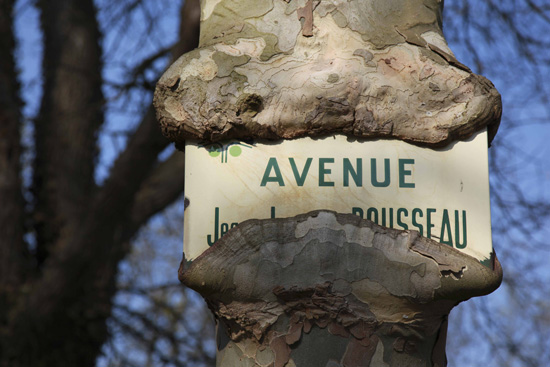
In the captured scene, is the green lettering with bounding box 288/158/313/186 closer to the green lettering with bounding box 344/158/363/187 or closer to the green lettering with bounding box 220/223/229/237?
the green lettering with bounding box 344/158/363/187

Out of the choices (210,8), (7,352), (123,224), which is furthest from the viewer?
(123,224)

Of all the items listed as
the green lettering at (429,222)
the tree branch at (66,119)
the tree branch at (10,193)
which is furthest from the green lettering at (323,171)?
the tree branch at (66,119)

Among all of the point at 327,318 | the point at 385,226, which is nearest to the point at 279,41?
the point at 385,226

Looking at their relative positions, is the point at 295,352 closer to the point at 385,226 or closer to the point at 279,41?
the point at 385,226

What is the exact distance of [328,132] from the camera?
5.69 feet

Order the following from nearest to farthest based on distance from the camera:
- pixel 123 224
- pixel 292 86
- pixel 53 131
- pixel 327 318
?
pixel 327 318, pixel 292 86, pixel 123 224, pixel 53 131

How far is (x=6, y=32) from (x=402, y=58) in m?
4.45

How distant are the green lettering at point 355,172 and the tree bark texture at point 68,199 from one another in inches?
113

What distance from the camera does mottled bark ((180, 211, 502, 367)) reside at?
1.59 m

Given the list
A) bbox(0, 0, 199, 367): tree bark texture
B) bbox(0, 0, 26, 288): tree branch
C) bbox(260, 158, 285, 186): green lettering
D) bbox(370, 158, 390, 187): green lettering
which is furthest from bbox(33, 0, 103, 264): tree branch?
bbox(370, 158, 390, 187): green lettering

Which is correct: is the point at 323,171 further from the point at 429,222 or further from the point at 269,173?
the point at 429,222

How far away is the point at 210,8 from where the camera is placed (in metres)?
1.95

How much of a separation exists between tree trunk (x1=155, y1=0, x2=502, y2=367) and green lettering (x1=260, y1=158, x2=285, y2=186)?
0.07 m

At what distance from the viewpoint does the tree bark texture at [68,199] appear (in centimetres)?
472
